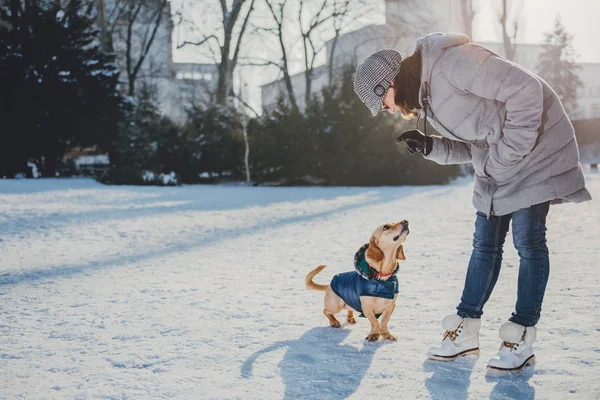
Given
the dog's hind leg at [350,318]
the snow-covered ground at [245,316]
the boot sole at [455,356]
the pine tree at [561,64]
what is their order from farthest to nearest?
the pine tree at [561,64] < the dog's hind leg at [350,318] < the boot sole at [455,356] < the snow-covered ground at [245,316]

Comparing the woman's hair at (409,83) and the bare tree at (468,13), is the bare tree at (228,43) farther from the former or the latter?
the woman's hair at (409,83)

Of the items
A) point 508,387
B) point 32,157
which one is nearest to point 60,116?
point 32,157

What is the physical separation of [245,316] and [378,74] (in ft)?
5.84

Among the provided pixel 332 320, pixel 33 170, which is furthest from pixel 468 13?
pixel 332 320

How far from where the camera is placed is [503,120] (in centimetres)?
243

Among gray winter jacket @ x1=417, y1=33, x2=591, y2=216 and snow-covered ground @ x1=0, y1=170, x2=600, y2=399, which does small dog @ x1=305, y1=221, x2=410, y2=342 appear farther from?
gray winter jacket @ x1=417, y1=33, x2=591, y2=216

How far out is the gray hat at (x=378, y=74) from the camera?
102 inches

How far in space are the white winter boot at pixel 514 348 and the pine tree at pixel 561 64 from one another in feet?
154

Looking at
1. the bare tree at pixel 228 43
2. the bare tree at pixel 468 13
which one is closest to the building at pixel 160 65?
the bare tree at pixel 228 43

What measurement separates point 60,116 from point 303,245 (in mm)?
14866

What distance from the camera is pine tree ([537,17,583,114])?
45044mm

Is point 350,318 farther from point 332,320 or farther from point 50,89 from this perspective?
point 50,89

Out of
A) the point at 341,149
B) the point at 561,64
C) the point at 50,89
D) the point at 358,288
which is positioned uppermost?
the point at 561,64

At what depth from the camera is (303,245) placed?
6410 mm
